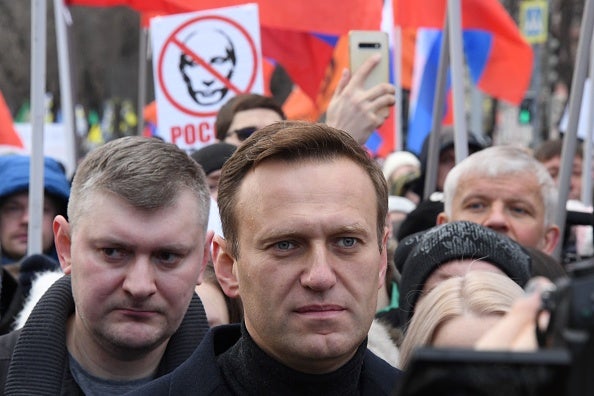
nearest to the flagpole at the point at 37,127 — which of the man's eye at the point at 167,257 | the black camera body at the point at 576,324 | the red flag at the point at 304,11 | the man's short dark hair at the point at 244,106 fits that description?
the man's short dark hair at the point at 244,106

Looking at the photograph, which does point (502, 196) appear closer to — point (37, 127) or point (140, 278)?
point (37, 127)

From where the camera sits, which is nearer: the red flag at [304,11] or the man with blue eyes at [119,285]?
the man with blue eyes at [119,285]

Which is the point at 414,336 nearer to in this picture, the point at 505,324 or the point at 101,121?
the point at 505,324

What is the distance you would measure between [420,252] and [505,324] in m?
2.70

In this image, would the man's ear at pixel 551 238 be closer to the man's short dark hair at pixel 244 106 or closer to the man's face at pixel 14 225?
the man's short dark hair at pixel 244 106

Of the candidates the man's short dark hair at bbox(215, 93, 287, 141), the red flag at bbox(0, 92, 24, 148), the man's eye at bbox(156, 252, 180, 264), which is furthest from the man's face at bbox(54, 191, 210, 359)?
the red flag at bbox(0, 92, 24, 148)

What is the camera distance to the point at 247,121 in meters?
6.12

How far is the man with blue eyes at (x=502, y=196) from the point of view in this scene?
5023mm

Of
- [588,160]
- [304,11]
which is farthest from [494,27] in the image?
[304,11]

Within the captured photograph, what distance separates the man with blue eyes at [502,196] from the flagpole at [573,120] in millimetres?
389

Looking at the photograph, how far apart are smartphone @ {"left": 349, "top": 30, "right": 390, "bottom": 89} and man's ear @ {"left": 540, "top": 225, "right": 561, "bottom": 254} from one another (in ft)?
3.31

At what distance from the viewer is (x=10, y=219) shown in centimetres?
635

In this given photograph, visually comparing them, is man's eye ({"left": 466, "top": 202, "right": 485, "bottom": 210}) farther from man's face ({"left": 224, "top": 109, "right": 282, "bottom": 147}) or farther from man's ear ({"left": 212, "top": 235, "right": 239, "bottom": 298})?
man's ear ({"left": 212, "top": 235, "right": 239, "bottom": 298})

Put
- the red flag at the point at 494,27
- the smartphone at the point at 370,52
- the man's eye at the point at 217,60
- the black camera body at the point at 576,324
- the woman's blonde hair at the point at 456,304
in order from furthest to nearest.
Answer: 1. the red flag at the point at 494,27
2. the man's eye at the point at 217,60
3. the smartphone at the point at 370,52
4. the woman's blonde hair at the point at 456,304
5. the black camera body at the point at 576,324
